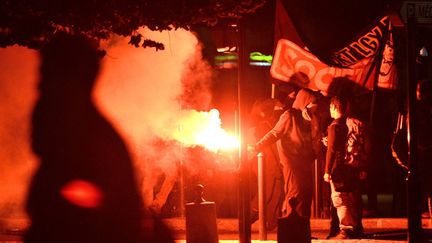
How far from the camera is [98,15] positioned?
27.6 feet

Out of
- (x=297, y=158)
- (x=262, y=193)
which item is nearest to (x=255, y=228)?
(x=297, y=158)

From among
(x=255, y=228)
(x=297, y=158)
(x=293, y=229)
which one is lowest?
(x=255, y=228)

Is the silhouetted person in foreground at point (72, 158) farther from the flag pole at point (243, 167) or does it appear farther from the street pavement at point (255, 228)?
the flag pole at point (243, 167)

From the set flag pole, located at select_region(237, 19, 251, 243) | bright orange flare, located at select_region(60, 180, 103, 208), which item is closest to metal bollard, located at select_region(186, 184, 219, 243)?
Result: flag pole, located at select_region(237, 19, 251, 243)

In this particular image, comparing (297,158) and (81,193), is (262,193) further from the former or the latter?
(81,193)

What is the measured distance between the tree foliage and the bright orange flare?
232 centimetres

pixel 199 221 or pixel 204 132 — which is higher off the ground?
pixel 204 132

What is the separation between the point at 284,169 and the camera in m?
10.8

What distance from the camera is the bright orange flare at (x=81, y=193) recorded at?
1006 cm

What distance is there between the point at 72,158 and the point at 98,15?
2.43 metres

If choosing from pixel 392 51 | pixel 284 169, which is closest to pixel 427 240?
pixel 284 169

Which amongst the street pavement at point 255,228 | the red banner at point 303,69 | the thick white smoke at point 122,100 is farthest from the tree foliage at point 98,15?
the street pavement at point 255,228

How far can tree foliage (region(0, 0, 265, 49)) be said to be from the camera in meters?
8.18

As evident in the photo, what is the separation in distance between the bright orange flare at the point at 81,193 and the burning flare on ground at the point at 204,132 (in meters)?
1.70
